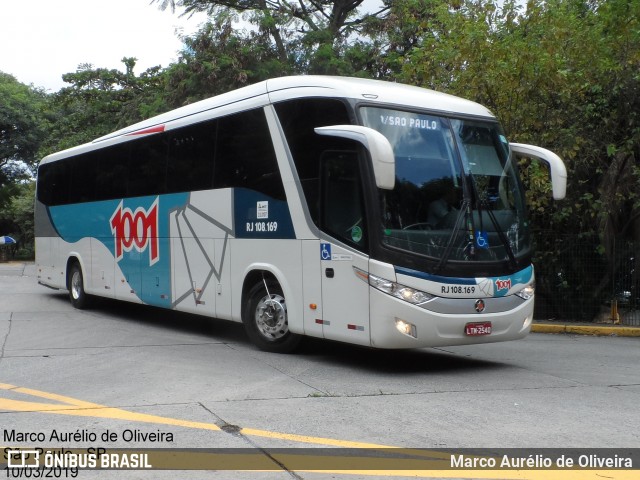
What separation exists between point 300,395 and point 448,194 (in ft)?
9.63

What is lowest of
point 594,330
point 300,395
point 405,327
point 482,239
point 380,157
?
point 594,330

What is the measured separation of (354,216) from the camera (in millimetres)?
9219

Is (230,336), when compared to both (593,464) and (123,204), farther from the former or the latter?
(593,464)

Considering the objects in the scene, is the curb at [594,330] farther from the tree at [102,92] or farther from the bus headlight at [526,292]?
the tree at [102,92]

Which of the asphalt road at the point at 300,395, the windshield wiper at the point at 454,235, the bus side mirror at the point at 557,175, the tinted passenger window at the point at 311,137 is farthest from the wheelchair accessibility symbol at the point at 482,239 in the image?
the tinted passenger window at the point at 311,137

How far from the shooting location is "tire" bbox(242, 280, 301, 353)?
34.5 ft

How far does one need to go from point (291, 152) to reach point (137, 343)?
3.88 metres

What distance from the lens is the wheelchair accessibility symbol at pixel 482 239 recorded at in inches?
366

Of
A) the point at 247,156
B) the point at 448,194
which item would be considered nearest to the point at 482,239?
the point at 448,194

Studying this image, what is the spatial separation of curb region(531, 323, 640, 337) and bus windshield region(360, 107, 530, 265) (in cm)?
554

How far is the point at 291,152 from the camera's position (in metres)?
10.2

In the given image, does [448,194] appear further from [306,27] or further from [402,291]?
[306,27]

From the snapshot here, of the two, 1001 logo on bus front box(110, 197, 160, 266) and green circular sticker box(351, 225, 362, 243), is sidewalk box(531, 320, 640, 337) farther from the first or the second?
1001 logo on bus front box(110, 197, 160, 266)

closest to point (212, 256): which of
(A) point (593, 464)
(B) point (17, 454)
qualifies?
(B) point (17, 454)
